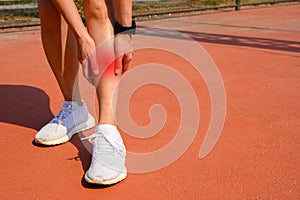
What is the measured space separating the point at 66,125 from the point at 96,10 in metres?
0.52

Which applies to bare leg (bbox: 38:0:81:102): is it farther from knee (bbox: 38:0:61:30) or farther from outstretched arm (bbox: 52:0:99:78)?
outstretched arm (bbox: 52:0:99:78)

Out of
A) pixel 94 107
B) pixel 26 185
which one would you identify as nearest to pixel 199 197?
pixel 26 185

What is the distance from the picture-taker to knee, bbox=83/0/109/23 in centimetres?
140

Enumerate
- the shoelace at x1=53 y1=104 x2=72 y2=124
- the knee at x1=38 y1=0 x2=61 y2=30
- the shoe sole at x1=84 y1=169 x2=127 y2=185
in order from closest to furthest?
the shoe sole at x1=84 y1=169 x2=127 y2=185 → the knee at x1=38 y1=0 x2=61 y2=30 → the shoelace at x1=53 y1=104 x2=72 y2=124

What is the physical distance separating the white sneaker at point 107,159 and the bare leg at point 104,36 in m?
0.05

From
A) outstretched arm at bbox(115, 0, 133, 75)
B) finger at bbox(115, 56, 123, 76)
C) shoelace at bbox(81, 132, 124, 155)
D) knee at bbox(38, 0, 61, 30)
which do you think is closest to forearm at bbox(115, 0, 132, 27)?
outstretched arm at bbox(115, 0, 133, 75)

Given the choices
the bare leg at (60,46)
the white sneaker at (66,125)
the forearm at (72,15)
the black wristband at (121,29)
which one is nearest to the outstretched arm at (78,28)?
the forearm at (72,15)

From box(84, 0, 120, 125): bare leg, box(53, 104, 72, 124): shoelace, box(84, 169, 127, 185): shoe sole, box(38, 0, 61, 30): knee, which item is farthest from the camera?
box(53, 104, 72, 124): shoelace

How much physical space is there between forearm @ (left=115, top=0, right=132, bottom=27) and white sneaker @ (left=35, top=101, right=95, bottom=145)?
466 mm

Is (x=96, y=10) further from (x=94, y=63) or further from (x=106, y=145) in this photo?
(x=106, y=145)

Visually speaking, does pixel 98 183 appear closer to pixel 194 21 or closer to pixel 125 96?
pixel 125 96

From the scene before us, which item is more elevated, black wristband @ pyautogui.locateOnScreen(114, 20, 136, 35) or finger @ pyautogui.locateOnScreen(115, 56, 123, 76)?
black wristband @ pyautogui.locateOnScreen(114, 20, 136, 35)

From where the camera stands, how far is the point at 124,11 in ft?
4.71

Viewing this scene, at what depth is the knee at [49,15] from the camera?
155cm
